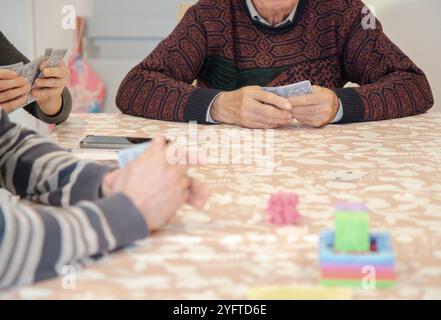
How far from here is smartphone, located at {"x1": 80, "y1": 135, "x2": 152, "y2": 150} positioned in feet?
5.43

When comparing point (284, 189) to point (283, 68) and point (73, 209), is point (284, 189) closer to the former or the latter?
point (73, 209)

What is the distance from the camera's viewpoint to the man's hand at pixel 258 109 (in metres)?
1.95

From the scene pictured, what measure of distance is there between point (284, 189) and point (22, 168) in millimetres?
479

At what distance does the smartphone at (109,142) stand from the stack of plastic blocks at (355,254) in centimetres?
72

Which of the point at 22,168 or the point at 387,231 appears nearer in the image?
the point at 387,231

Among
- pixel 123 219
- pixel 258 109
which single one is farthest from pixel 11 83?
pixel 123 219

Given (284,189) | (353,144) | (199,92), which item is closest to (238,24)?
(199,92)

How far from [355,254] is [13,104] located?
Answer: 125cm

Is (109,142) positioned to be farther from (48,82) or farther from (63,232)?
Result: (63,232)

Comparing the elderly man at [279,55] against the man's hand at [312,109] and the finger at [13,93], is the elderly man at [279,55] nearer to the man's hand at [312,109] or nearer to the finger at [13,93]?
the man's hand at [312,109]

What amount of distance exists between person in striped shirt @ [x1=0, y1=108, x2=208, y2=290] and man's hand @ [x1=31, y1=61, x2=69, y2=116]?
0.76m

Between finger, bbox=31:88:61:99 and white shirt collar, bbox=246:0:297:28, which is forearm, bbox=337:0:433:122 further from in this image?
finger, bbox=31:88:61:99

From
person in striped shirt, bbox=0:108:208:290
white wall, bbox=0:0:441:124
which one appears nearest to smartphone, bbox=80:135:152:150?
person in striped shirt, bbox=0:108:208:290
